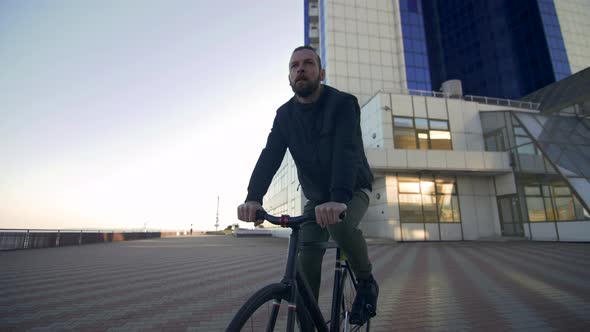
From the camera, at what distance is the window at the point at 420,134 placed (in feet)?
66.3

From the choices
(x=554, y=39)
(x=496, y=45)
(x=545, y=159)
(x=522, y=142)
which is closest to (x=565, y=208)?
(x=545, y=159)

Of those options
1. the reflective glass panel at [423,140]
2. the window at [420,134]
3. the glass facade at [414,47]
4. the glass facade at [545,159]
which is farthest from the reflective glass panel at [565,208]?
the glass facade at [414,47]

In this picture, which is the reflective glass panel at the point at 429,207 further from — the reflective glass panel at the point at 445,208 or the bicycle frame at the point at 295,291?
the bicycle frame at the point at 295,291

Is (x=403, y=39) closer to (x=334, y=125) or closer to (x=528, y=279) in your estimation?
(x=528, y=279)

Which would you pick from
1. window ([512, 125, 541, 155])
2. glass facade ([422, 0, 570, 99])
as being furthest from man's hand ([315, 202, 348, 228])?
glass facade ([422, 0, 570, 99])

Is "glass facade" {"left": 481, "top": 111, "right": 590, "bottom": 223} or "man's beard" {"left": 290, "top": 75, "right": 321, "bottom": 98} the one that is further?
"glass facade" {"left": 481, "top": 111, "right": 590, "bottom": 223}

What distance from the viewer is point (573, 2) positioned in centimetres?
5412

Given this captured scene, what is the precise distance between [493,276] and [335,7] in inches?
1247

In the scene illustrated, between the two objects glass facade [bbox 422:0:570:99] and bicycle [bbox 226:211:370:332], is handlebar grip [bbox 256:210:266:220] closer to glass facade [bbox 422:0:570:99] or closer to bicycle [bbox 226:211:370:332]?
bicycle [bbox 226:211:370:332]

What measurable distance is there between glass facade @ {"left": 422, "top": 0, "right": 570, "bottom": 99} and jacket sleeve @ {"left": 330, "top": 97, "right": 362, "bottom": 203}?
204 feet

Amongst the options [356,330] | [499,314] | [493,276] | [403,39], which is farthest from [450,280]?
[403,39]

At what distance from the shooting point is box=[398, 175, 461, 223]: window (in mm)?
19234

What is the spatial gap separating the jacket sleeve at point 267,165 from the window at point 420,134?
19270 millimetres

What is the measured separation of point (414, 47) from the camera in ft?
Result: 112
